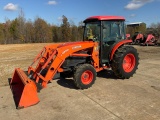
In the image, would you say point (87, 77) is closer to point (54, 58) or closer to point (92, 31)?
point (54, 58)

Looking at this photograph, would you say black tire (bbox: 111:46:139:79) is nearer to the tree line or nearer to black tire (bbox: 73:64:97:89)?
black tire (bbox: 73:64:97:89)

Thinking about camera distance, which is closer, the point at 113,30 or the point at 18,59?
the point at 113,30

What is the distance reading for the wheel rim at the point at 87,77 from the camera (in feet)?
20.7

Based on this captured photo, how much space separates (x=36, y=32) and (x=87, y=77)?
38.7m

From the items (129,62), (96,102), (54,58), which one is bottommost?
(96,102)

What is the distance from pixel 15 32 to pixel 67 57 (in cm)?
3956

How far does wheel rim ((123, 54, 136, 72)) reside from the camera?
7.47m

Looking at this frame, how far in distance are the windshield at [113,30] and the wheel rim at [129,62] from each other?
0.75 meters

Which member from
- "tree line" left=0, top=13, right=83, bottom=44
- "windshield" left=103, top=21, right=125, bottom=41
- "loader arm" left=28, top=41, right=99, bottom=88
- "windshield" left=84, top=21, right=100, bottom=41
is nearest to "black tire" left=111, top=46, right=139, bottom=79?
"windshield" left=103, top=21, right=125, bottom=41

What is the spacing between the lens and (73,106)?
5.14 meters

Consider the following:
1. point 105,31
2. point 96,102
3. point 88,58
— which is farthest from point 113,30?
point 96,102

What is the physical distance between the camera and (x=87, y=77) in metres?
6.41

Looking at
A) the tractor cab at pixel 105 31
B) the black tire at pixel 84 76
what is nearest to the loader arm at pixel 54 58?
the tractor cab at pixel 105 31

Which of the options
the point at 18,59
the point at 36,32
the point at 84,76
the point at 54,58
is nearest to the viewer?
the point at 54,58
